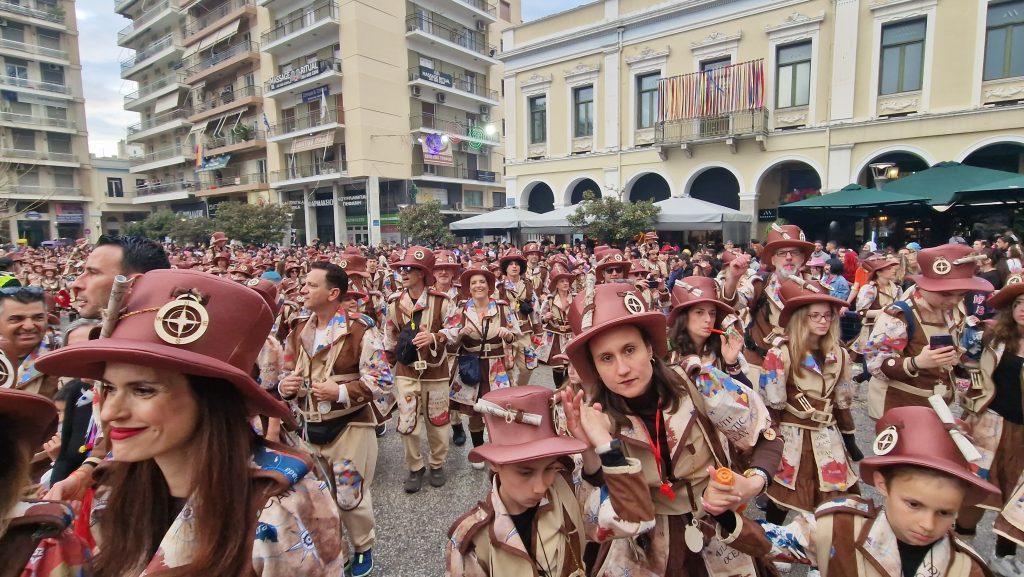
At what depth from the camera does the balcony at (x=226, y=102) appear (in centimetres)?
3741

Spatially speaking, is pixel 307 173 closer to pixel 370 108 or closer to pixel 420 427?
pixel 370 108

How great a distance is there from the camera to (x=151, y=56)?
46562mm

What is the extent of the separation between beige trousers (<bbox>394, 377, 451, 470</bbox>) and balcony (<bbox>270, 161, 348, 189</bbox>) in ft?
101

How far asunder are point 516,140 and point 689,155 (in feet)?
29.8

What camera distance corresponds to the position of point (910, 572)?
1.90 m

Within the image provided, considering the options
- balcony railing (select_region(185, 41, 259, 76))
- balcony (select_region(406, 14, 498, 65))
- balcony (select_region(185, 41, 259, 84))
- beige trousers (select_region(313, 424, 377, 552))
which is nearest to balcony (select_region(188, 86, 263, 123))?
balcony (select_region(185, 41, 259, 84))

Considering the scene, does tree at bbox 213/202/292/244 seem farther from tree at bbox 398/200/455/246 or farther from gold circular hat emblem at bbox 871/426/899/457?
gold circular hat emblem at bbox 871/426/899/457

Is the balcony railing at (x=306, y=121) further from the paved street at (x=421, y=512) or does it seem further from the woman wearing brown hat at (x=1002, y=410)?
the woman wearing brown hat at (x=1002, y=410)

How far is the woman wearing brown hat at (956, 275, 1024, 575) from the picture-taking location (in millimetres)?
3361

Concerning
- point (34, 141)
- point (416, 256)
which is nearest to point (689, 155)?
point (416, 256)

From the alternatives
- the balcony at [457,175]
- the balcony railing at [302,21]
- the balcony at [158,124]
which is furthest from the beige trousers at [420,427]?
the balcony at [158,124]

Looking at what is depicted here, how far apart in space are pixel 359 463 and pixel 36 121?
193 feet

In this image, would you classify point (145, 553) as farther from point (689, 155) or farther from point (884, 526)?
point (689, 155)

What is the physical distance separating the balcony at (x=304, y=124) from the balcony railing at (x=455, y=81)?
613cm
